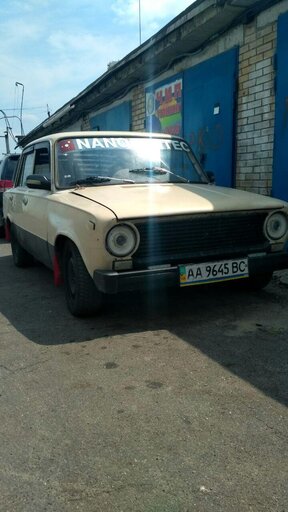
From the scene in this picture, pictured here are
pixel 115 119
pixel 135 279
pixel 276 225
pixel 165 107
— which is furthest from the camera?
pixel 115 119

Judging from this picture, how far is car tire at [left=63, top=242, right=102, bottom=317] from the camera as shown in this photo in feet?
12.9

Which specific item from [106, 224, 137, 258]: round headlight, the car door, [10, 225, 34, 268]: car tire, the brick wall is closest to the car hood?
[106, 224, 137, 258]: round headlight

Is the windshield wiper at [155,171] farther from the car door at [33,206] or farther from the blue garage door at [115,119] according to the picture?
the blue garage door at [115,119]

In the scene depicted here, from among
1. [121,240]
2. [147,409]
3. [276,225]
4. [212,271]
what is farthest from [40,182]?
[147,409]

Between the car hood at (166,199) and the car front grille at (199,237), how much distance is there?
6cm

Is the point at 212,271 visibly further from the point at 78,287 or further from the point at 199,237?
the point at 78,287

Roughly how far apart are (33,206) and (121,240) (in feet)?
6.66

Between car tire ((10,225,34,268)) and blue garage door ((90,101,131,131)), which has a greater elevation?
blue garage door ((90,101,131,131))

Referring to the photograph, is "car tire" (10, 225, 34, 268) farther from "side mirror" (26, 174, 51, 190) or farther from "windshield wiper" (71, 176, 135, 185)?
"windshield wiper" (71, 176, 135, 185)

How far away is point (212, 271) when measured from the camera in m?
3.92

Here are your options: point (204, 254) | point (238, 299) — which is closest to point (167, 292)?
point (238, 299)

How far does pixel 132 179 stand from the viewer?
4625 millimetres

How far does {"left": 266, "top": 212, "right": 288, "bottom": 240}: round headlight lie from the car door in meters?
2.17

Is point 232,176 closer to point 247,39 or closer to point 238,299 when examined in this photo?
point 247,39
